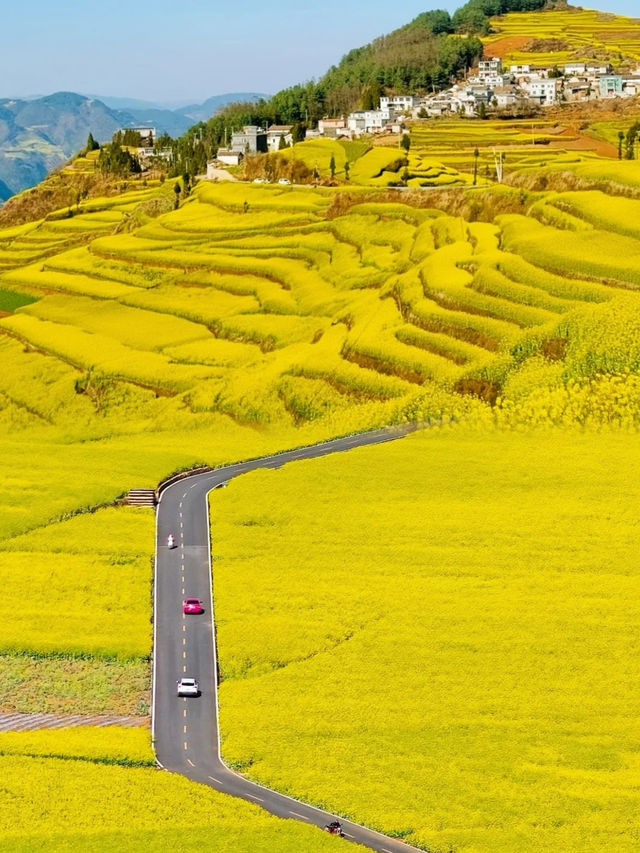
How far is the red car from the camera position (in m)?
47.3

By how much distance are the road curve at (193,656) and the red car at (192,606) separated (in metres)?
0.26

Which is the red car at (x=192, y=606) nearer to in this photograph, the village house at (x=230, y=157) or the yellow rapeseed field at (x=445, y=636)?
the yellow rapeseed field at (x=445, y=636)

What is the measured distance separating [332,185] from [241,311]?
4272 cm

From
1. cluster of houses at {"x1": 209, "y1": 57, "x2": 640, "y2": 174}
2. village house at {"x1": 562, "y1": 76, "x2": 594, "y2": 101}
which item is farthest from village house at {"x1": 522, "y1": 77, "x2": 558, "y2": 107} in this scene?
village house at {"x1": 562, "y1": 76, "x2": 594, "y2": 101}

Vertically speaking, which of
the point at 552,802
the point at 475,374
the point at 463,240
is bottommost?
the point at 552,802

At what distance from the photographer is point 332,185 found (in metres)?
135

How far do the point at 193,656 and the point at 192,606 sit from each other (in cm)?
347

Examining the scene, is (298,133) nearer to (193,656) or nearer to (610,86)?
(610,86)

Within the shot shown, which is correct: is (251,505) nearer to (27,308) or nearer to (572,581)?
(572,581)

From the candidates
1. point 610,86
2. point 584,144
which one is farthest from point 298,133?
point 610,86

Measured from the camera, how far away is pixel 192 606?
4731cm

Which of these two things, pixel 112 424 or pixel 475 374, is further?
pixel 112 424

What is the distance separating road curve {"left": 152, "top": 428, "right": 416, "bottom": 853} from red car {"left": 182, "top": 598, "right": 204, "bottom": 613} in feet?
0.87

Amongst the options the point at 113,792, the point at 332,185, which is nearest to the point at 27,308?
the point at 332,185
